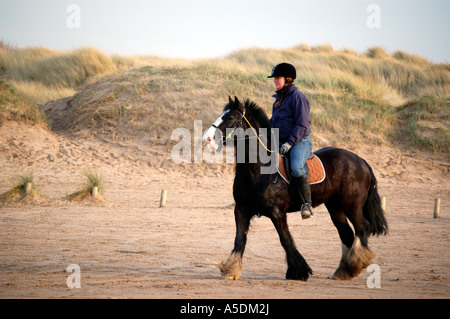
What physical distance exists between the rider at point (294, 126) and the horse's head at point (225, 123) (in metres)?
0.62

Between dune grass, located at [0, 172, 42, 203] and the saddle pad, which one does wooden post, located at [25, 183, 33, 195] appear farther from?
the saddle pad

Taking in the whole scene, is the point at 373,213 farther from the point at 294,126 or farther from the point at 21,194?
the point at 21,194

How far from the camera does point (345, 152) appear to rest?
8031 millimetres

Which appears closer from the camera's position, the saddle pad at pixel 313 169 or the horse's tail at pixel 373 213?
the saddle pad at pixel 313 169

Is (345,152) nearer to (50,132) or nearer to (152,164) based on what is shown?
(152,164)

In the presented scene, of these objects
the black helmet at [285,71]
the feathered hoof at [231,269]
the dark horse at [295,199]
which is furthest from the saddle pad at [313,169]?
the feathered hoof at [231,269]

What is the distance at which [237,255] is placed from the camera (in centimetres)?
721

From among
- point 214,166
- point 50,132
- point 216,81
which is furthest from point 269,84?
point 50,132

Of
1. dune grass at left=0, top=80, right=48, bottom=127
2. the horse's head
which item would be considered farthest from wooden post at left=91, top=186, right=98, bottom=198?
dune grass at left=0, top=80, right=48, bottom=127

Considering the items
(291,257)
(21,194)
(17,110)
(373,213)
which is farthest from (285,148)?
(17,110)

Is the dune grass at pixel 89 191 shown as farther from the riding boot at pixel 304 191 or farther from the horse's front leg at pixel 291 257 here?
the riding boot at pixel 304 191

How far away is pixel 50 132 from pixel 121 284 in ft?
56.7

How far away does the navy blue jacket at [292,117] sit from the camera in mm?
7160

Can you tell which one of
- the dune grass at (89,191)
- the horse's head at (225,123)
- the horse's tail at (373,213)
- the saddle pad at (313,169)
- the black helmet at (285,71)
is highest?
the black helmet at (285,71)
